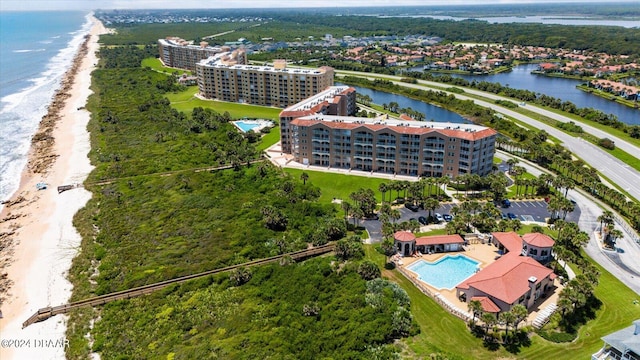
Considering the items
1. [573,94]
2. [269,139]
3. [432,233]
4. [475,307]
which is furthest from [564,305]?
[573,94]

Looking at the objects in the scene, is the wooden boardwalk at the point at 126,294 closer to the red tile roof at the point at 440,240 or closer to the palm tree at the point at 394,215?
the palm tree at the point at 394,215

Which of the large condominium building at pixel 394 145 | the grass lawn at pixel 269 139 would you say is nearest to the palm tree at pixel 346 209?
the large condominium building at pixel 394 145

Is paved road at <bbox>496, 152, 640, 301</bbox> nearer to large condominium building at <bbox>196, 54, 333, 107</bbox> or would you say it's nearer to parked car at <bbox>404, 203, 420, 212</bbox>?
parked car at <bbox>404, 203, 420, 212</bbox>

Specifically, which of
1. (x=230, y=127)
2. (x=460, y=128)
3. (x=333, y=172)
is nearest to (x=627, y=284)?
(x=460, y=128)

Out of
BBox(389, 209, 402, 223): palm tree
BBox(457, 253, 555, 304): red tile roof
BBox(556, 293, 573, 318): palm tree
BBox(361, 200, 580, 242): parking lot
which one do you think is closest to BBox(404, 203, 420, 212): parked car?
BBox(361, 200, 580, 242): parking lot

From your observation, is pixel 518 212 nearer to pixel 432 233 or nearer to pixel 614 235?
pixel 614 235

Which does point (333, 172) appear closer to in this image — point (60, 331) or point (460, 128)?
point (460, 128)
